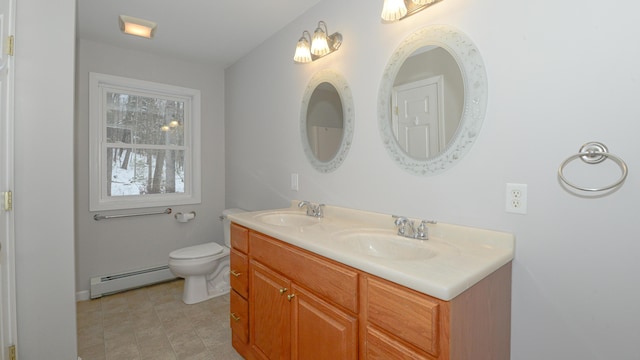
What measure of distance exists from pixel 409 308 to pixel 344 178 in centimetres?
Result: 111

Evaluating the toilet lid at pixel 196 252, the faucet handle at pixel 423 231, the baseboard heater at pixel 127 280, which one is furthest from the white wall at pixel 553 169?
the baseboard heater at pixel 127 280

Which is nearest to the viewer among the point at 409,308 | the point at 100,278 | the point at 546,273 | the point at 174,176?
the point at 409,308

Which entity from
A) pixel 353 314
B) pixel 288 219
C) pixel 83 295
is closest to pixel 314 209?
pixel 288 219

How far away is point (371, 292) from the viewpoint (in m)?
0.99

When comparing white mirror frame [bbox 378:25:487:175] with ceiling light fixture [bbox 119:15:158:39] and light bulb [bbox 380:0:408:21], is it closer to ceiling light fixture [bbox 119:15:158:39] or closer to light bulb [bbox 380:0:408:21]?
light bulb [bbox 380:0:408:21]

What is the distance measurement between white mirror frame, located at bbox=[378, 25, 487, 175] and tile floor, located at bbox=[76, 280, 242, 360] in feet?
5.45

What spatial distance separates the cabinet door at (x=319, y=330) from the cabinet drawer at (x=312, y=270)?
48 mm

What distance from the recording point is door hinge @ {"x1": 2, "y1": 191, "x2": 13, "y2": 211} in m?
1.42

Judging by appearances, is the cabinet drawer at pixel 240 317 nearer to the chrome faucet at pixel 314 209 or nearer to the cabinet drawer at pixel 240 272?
the cabinet drawer at pixel 240 272

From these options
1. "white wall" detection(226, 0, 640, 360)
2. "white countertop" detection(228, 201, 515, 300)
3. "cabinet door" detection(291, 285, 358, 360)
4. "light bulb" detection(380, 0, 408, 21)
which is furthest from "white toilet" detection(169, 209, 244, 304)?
"light bulb" detection(380, 0, 408, 21)

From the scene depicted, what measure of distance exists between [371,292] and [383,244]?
0.45m

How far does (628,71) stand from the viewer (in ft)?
2.99

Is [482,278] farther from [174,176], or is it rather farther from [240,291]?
[174,176]

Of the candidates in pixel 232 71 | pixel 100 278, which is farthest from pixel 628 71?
pixel 100 278
